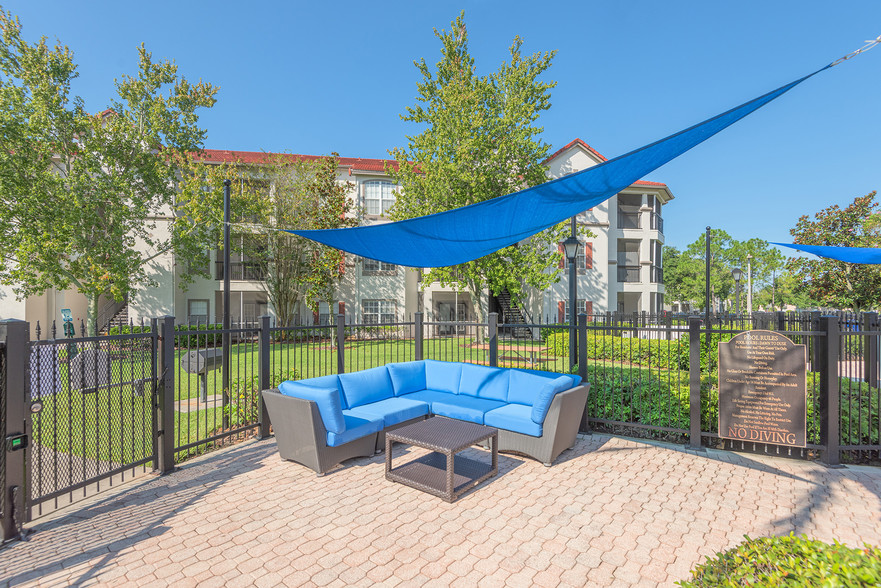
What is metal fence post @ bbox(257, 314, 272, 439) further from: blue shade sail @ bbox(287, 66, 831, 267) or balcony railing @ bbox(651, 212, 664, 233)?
balcony railing @ bbox(651, 212, 664, 233)

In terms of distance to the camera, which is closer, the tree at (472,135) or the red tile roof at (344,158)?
the tree at (472,135)

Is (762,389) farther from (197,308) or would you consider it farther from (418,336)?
(197,308)

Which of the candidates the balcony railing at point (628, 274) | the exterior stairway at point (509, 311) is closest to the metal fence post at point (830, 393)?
the exterior stairway at point (509, 311)

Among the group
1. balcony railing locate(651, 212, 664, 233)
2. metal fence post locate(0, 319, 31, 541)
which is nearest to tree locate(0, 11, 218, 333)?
metal fence post locate(0, 319, 31, 541)

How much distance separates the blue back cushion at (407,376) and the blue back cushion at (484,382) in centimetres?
65

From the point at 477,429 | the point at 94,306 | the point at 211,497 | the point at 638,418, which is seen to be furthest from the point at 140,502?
the point at 94,306

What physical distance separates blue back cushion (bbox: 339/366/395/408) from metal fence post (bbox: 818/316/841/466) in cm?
513

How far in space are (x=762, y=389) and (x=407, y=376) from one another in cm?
439

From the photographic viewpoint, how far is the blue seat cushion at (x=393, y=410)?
5.02 meters

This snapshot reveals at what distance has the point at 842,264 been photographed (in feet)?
50.5

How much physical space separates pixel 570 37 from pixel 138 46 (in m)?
14.6

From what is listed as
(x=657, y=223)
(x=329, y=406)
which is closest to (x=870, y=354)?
(x=329, y=406)

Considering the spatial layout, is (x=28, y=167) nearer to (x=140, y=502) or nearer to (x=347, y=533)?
(x=140, y=502)

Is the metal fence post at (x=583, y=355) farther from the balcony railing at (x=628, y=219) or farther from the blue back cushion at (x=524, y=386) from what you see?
the balcony railing at (x=628, y=219)
